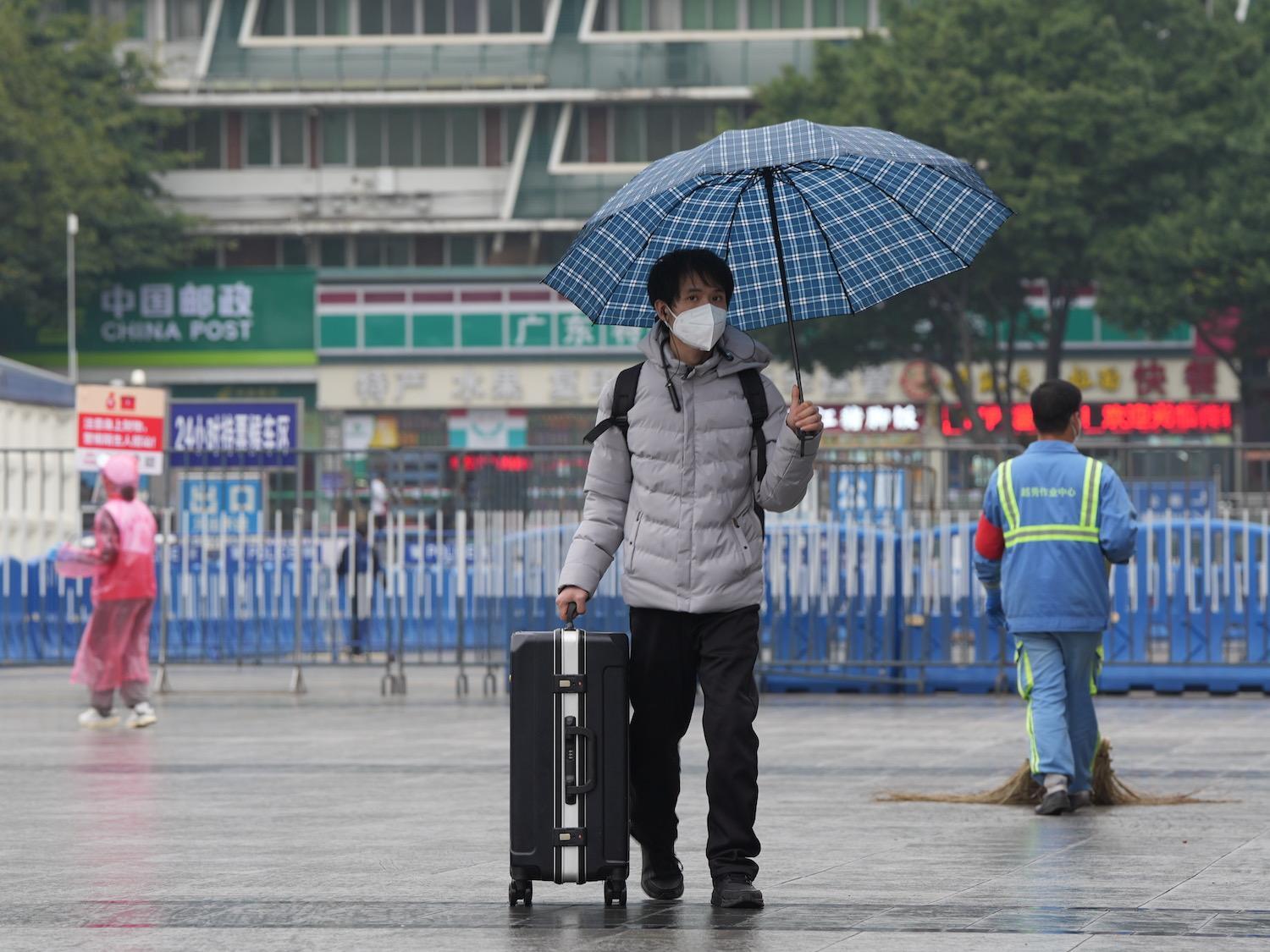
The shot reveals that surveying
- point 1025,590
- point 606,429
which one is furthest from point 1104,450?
point 606,429

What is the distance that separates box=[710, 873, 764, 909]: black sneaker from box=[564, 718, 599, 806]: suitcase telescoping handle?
436 mm

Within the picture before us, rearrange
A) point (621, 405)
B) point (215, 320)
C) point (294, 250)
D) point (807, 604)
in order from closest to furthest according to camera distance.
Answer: point (621, 405), point (807, 604), point (215, 320), point (294, 250)

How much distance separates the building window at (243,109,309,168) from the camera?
5169cm

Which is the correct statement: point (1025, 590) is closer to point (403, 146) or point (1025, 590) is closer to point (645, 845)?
point (645, 845)

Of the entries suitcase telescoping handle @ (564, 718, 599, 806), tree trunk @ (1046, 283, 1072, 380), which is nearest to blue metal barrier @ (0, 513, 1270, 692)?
suitcase telescoping handle @ (564, 718, 599, 806)

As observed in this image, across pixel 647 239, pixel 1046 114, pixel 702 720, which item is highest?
pixel 1046 114

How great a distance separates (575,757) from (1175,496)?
10820mm

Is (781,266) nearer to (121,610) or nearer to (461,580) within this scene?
(121,610)

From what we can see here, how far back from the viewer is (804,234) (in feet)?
23.9

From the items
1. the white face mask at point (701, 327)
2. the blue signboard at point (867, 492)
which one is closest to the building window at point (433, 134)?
the blue signboard at point (867, 492)

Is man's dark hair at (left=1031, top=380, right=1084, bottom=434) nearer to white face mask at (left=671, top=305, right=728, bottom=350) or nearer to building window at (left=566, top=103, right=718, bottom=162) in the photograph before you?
white face mask at (left=671, top=305, right=728, bottom=350)

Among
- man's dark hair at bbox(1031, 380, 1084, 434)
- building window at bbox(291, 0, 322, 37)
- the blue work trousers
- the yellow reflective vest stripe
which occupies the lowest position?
the blue work trousers

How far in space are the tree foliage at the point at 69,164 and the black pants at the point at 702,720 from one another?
40798 millimetres

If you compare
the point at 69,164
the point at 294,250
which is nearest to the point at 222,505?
the point at 69,164
